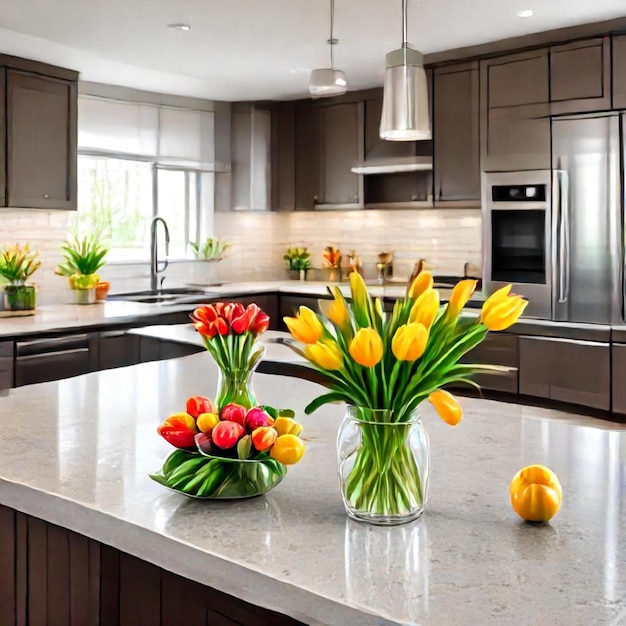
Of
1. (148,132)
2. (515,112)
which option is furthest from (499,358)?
(148,132)

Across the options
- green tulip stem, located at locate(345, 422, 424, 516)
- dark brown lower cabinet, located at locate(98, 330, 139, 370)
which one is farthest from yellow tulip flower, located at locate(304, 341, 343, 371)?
dark brown lower cabinet, located at locate(98, 330, 139, 370)

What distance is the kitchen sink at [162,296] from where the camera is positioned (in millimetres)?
5426

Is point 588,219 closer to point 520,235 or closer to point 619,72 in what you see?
point 520,235

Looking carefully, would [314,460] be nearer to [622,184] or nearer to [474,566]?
[474,566]

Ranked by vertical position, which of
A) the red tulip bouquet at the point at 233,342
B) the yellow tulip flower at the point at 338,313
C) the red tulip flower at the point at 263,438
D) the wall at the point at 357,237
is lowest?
the red tulip flower at the point at 263,438

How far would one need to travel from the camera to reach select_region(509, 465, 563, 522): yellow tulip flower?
1.20m

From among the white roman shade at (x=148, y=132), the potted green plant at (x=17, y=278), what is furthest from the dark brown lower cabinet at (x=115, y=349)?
the white roman shade at (x=148, y=132)

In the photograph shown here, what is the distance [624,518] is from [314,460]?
0.61m

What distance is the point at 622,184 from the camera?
4.25 metres

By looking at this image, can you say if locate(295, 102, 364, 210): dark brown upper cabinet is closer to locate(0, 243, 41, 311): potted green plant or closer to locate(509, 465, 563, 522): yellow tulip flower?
locate(0, 243, 41, 311): potted green plant

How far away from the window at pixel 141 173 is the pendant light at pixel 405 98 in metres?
3.40

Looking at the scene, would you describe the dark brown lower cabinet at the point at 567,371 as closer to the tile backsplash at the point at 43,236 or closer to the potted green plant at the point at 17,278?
the potted green plant at the point at 17,278

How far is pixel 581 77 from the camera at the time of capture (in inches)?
173

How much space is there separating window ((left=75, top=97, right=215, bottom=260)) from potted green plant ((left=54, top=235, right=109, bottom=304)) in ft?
1.47
